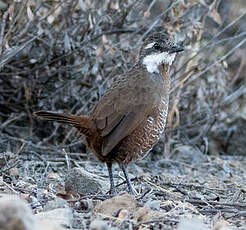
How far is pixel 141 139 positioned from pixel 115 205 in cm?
121

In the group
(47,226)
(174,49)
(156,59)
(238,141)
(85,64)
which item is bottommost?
(238,141)

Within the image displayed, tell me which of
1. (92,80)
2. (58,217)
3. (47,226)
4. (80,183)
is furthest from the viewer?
(92,80)

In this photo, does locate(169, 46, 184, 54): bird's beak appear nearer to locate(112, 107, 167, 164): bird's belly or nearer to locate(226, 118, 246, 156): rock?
locate(112, 107, 167, 164): bird's belly

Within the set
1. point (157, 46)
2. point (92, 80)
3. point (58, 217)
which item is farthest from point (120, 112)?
point (92, 80)

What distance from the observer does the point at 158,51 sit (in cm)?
490

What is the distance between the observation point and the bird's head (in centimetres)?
484

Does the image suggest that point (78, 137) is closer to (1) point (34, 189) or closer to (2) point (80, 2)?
(2) point (80, 2)

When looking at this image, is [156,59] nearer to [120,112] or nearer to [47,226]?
[120,112]

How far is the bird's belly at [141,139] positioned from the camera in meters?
4.34

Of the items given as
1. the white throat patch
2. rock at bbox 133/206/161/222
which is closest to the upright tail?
the white throat patch

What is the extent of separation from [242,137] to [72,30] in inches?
119

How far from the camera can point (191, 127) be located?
6.98m

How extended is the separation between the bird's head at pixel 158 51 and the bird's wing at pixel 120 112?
1.57 feet

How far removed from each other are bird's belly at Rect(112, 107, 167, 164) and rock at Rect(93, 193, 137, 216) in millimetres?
1084
